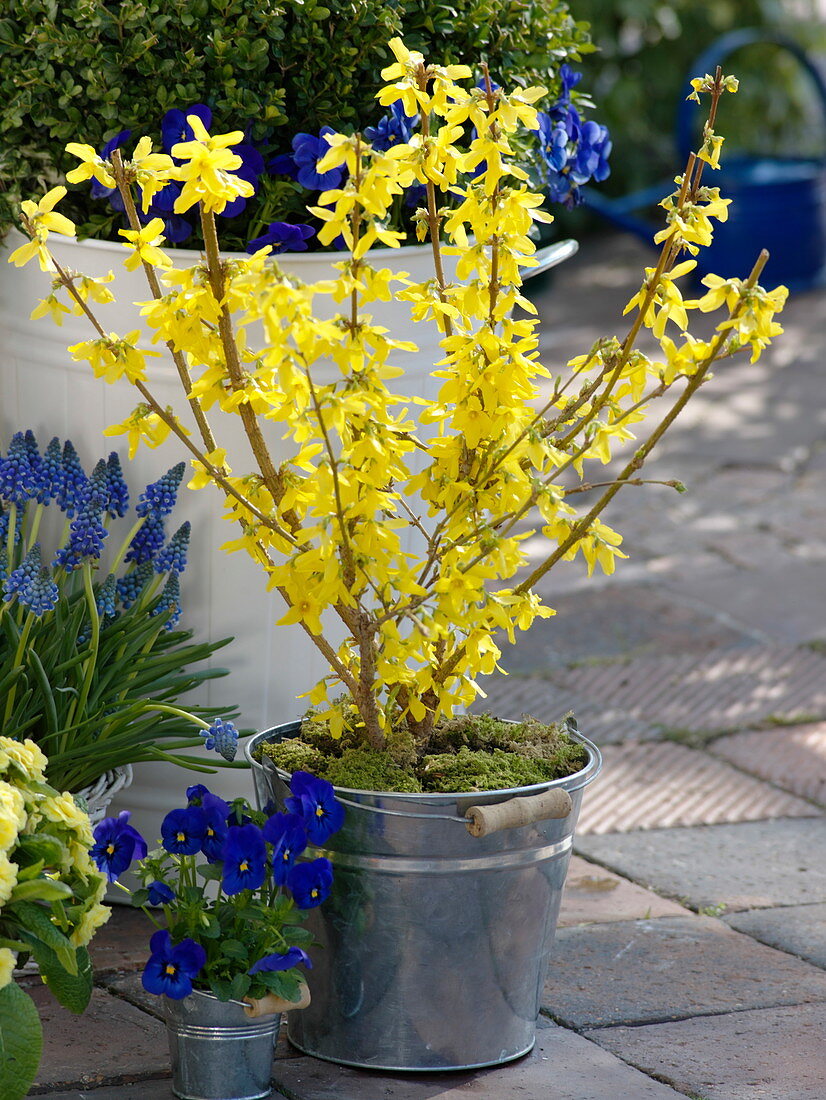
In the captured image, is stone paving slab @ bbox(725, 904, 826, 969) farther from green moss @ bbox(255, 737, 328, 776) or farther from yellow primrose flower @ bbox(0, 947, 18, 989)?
Answer: yellow primrose flower @ bbox(0, 947, 18, 989)

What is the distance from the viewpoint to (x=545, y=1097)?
178 centimetres

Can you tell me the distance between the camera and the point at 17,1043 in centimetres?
157

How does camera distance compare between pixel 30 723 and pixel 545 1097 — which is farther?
pixel 30 723

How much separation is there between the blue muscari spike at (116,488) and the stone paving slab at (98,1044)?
2.24 feet

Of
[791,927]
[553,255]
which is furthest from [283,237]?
[791,927]

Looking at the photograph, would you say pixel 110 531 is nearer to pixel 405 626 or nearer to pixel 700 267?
pixel 405 626

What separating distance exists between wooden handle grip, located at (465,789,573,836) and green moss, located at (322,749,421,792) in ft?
0.37

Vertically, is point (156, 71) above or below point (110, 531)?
above

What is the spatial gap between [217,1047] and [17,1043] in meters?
0.25

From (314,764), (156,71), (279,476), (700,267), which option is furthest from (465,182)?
(700,267)

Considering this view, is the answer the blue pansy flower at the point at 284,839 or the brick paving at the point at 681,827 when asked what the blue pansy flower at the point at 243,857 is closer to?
the blue pansy flower at the point at 284,839

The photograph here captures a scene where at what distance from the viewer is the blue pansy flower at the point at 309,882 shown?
5.52 feet

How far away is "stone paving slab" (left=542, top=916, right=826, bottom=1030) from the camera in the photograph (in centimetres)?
203

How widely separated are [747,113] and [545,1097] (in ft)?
21.8
